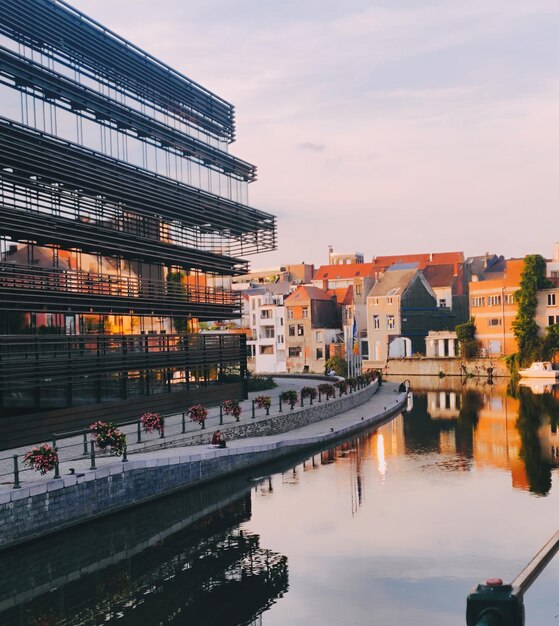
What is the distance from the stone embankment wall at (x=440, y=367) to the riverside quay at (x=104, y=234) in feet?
177

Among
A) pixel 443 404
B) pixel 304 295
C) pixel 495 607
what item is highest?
pixel 304 295

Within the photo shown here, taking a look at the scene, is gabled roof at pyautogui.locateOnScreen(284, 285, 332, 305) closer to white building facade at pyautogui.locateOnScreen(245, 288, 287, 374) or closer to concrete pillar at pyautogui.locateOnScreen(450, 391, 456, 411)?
white building facade at pyautogui.locateOnScreen(245, 288, 287, 374)

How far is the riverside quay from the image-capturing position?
3391 centimetres

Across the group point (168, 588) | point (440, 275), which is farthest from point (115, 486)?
point (440, 275)

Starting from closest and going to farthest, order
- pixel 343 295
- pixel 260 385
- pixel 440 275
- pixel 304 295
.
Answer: pixel 260 385, pixel 304 295, pixel 343 295, pixel 440 275

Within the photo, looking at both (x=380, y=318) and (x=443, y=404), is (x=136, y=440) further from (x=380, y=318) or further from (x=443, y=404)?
(x=380, y=318)

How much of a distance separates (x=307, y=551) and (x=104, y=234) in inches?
828

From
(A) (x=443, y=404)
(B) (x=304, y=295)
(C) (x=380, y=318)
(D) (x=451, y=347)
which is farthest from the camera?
(C) (x=380, y=318)

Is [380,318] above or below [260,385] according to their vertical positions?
above

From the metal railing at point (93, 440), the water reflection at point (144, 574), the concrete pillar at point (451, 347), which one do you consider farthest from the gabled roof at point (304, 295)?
the water reflection at point (144, 574)

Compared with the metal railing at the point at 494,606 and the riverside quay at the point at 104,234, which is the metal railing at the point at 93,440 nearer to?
the riverside quay at the point at 104,234

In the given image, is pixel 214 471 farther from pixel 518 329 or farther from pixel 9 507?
pixel 518 329

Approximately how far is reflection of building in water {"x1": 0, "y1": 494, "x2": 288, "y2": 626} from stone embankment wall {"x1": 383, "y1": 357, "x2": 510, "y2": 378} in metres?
79.0

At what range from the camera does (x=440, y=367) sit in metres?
104
